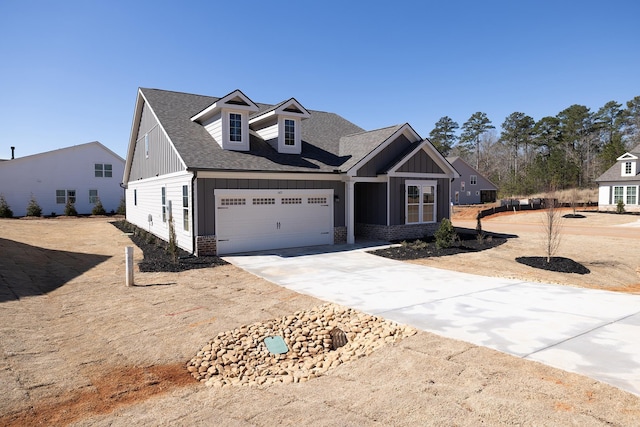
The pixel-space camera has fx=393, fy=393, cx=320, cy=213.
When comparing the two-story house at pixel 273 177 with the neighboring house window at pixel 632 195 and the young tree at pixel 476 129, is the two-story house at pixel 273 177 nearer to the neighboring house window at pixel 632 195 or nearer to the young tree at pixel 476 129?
the neighboring house window at pixel 632 195

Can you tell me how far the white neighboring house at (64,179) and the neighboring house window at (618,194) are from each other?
46.2m

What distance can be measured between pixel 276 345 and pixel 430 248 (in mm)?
10879

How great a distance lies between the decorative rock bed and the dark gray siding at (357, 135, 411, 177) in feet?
35.0

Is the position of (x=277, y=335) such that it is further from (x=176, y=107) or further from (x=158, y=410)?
(x=176, y=107)

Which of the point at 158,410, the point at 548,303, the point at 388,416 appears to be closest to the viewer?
the point at 388,416

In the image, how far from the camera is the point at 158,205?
64.7ft

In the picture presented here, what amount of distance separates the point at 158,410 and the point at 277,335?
9.09 feet

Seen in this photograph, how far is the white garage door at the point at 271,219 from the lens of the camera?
15.0 metres

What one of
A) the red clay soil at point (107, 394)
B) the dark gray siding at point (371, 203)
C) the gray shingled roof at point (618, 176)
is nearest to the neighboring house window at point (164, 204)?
the dark gray siding at point (371, 203)

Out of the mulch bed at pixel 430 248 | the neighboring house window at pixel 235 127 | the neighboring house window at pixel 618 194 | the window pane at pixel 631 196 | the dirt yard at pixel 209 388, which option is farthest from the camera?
the neighboring house window at pixel 618 194

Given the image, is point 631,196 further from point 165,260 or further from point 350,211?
point 165,260

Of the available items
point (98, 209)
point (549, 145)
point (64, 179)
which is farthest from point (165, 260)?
point (549, 145)

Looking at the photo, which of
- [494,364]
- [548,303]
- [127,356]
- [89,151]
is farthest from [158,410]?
[89,151]

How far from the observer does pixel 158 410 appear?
15.4 feet
